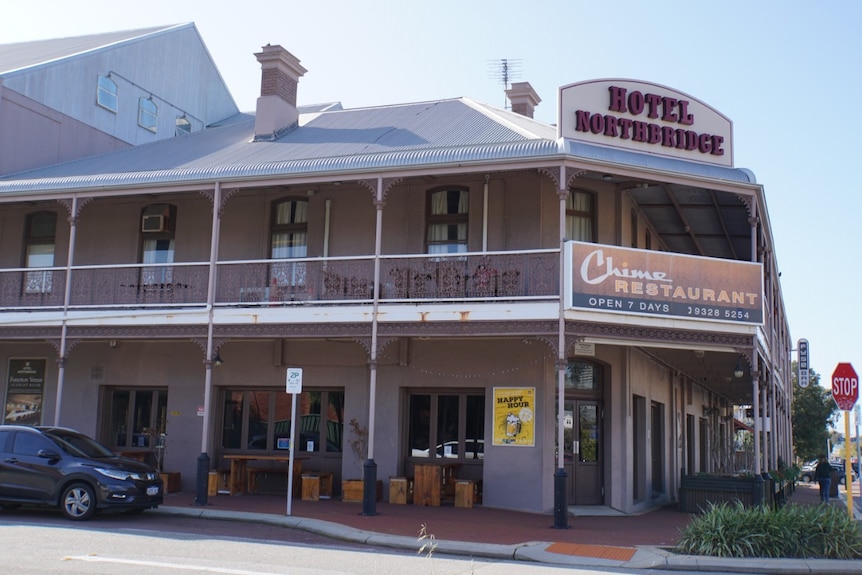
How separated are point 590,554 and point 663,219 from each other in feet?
33.3

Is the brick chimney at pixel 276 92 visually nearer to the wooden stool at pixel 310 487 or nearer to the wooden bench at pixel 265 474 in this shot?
the wooden bench at pixel 265 474

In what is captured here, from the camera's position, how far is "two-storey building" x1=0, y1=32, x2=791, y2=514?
15.3 metres

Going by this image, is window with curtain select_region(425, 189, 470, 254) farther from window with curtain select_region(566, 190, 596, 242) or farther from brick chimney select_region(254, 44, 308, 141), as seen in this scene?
brick chimney select_region(254, 44, 308, 141)

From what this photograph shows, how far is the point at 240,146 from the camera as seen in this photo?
20.1m

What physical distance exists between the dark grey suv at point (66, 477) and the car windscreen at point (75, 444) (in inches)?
0.6

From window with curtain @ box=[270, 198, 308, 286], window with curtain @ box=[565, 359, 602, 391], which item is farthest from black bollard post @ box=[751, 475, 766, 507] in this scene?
window with curtain @ box=[270, 198, 308, 286]

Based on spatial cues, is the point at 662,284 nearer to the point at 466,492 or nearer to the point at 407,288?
the point at 407,288

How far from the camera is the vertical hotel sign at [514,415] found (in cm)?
1666

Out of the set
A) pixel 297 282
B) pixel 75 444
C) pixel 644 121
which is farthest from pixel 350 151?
pixel 75 444

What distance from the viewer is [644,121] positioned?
15.9 m

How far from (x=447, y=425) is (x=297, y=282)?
4.06 metres

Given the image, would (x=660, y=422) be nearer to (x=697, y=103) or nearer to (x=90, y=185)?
(x=697, y=103)

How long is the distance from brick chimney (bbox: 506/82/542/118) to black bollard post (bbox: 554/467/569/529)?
10579 mm

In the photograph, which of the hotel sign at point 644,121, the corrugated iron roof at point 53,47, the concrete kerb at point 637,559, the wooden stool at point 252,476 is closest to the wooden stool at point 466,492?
the concrete kerb at point 637,559
